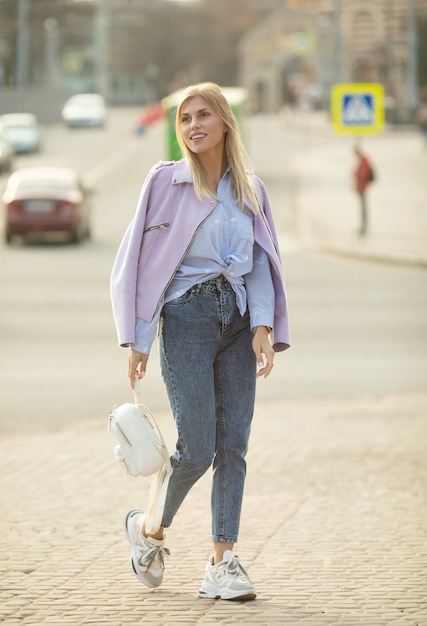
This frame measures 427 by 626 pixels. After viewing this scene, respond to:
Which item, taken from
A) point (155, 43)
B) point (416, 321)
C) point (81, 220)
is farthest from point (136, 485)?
point (155, 43)

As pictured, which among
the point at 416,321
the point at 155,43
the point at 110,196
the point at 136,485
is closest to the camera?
the point at 136,485

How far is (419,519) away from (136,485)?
1.70 metres

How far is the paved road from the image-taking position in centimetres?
498

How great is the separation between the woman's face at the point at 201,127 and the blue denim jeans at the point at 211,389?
49cm

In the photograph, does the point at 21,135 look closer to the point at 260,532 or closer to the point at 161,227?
the point at 260,532

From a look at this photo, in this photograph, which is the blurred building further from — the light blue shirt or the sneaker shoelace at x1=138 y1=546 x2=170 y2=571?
the sneaker shoelace at x1=138 y1=546 x2=170 y2=571

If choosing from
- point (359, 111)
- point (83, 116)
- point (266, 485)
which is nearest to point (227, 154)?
point (266, 485)

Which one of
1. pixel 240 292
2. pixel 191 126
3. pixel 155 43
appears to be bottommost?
pixel 155 43

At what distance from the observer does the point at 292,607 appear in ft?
15.9

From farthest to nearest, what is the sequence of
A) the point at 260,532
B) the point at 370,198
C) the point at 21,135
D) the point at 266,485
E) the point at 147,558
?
the point at 21,135 < the point at 370,198 < the point at 266,485 < the point at 260,532 < the point at 147,558

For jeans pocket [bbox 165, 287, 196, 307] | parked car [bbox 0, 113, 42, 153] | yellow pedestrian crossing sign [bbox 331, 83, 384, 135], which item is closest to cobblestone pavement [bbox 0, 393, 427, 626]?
jeans pocket [bbox 165, 287, 196, 307]

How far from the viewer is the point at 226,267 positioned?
505cm

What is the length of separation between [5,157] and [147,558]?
44099 millimetres

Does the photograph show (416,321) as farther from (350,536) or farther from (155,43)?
(155,43)
